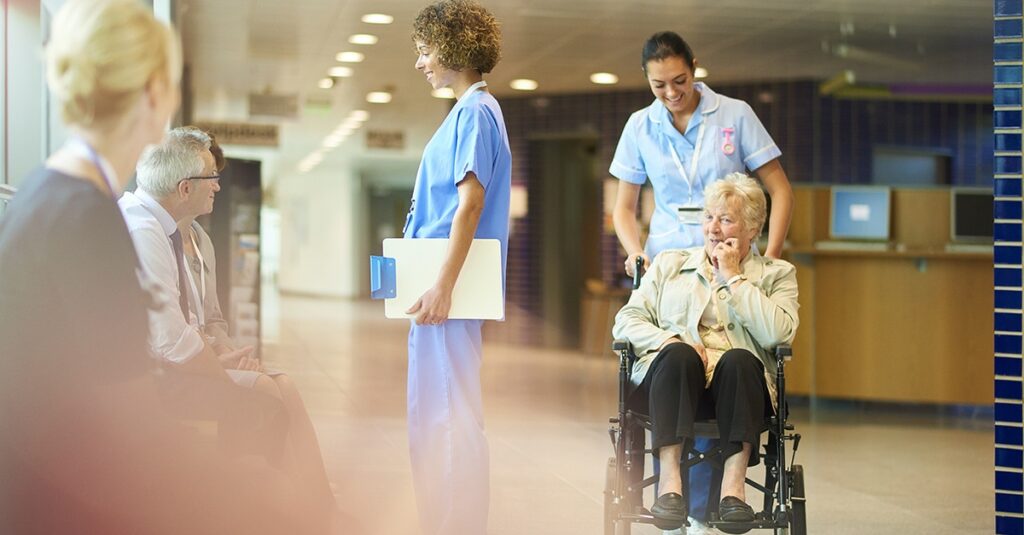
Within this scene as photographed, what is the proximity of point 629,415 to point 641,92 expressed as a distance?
9737mm

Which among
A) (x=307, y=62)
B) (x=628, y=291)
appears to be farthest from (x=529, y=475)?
(x=307, y=62)

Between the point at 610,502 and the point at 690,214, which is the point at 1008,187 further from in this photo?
the point at 610,502

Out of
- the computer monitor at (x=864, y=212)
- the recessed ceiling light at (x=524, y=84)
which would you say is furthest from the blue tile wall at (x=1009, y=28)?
the recessed ceiling light at (x=524, y=84)

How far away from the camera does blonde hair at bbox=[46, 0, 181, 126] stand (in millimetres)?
1428

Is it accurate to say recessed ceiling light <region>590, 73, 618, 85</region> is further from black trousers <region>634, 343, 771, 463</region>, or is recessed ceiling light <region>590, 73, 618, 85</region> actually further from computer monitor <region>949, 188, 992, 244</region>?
black trousers <region>634, 343, 771, 463</region>

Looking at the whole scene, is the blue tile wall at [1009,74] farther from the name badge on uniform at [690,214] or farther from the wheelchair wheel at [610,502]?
the wheelchair wheel at [610,502]

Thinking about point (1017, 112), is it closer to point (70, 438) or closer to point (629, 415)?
point (629, 415)

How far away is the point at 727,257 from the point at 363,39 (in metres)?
7.31

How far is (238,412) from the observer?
2.98 m

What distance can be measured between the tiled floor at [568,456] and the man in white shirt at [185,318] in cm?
64

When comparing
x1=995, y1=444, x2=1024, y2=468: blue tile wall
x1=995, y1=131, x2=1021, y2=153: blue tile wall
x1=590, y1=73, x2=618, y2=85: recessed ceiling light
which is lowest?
x1=995, y1=444, x2=1024, y2=468: blue tile wall

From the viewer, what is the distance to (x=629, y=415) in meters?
3.39

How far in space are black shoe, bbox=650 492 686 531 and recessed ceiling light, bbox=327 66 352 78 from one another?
9.52 m

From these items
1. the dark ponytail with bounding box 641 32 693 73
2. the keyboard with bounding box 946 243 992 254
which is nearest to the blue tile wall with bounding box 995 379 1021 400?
the dark ponytail with bounding box 641 32 693 73
